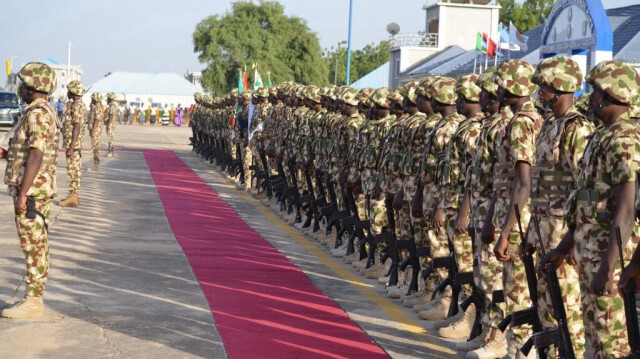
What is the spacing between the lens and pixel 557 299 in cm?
556

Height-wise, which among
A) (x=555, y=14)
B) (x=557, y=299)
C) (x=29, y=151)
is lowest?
(x=557, y=299)

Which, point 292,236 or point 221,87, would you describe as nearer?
point 292,236

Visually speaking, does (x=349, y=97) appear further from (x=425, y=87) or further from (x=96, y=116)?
(x=96, y=116)

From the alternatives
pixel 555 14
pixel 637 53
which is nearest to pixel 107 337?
pixel 555 14

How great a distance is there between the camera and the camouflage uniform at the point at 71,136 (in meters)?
17.0

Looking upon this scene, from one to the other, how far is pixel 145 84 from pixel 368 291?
106 m

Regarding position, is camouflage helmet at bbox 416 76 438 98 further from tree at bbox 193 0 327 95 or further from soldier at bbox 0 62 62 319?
tree at bbox 193 0 327 95

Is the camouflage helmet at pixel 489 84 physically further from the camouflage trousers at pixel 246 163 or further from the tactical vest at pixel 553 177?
the camouflage trousers at pixel 246 163

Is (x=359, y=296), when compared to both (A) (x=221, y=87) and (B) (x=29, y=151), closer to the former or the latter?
(B) (x=29, y=151)

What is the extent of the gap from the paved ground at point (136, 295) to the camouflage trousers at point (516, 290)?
0.88 m

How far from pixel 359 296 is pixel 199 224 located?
5.88 meters

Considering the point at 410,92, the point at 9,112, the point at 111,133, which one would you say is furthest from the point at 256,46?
the point at 410,92

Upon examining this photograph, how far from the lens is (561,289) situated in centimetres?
607

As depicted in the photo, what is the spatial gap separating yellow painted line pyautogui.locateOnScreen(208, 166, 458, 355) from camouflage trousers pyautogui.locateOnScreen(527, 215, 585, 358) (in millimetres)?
1522
